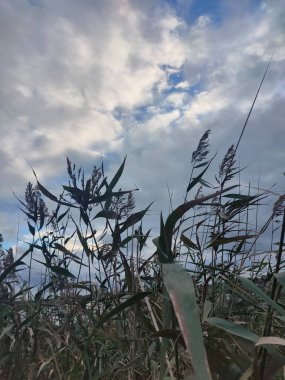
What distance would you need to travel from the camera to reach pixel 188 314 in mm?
899

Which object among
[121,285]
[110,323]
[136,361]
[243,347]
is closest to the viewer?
[243,347]

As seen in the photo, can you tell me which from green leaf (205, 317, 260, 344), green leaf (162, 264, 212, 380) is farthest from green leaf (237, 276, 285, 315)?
green leaf (162, 264, 212, 380)

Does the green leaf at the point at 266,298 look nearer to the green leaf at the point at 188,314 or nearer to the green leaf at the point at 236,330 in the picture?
the green leaf at the point at 236,330

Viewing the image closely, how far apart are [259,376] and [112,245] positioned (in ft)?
3.26

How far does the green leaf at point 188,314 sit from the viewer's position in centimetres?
82

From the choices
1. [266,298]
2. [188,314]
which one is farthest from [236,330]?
[188,314]

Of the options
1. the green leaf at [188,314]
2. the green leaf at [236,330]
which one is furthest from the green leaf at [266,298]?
the green leaf at [188,314]

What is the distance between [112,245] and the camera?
1.93 meters

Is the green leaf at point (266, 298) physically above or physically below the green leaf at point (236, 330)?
above

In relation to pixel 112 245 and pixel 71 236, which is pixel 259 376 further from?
pixel 71 236

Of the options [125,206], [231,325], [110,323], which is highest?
[125,206]

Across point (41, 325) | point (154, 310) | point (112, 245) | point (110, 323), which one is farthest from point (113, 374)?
point (41, 325)

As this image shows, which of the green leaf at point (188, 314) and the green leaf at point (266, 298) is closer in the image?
the green leaf at point (188, 314)

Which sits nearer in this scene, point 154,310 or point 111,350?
point 154,310
